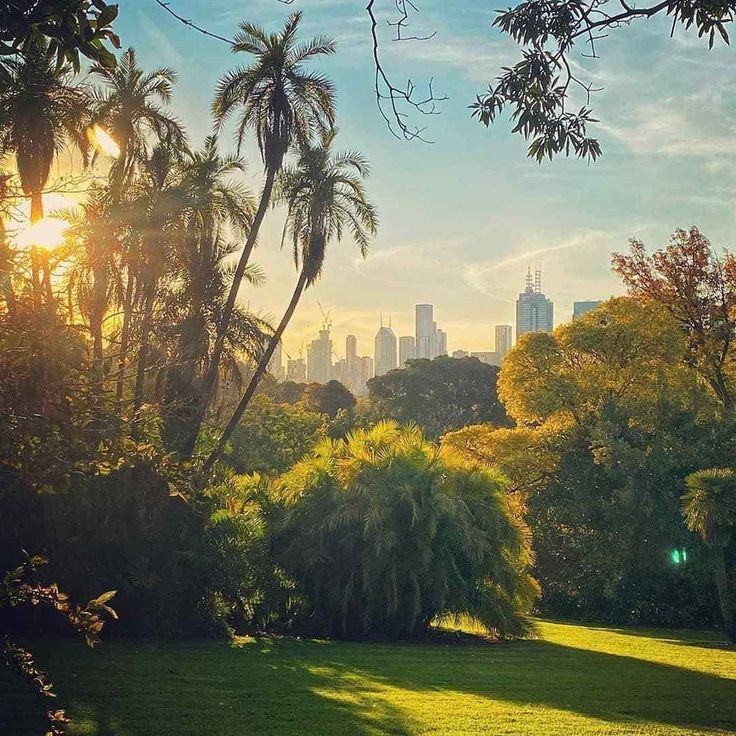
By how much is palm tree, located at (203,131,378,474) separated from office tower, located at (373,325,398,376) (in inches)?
4053

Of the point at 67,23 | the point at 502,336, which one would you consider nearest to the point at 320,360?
the point at 502,336

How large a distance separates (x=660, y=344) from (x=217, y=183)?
14.5 meters

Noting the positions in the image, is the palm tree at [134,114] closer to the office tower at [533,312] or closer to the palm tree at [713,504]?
the palm tree at [713,504]

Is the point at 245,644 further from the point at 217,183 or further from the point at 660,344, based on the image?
the point at 660,344

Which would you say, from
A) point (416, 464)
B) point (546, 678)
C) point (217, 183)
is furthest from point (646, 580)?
point (217, 183)

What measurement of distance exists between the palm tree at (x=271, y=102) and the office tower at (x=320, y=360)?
7896 cm

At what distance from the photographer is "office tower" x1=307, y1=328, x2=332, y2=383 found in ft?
342

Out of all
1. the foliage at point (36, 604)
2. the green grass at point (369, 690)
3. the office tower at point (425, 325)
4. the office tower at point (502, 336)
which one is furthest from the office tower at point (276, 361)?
the office tower at point (502, 336)

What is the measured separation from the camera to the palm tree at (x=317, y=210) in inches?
943

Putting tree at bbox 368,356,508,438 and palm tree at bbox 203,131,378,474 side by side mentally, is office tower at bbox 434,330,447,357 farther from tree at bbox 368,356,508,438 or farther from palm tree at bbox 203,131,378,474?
palm tree at bbox 203,131,378,474

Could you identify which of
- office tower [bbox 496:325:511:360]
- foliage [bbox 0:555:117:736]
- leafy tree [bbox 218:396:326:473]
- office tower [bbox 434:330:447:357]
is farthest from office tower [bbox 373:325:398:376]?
foliage [bbox 0:555:117:736]

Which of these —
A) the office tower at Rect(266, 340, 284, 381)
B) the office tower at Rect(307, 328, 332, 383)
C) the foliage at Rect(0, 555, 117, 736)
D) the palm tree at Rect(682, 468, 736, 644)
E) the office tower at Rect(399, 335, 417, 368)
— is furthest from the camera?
the office tower at Rect(399, 335, 417, 368)

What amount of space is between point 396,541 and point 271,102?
11.2 m

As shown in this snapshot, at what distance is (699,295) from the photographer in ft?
99.5
